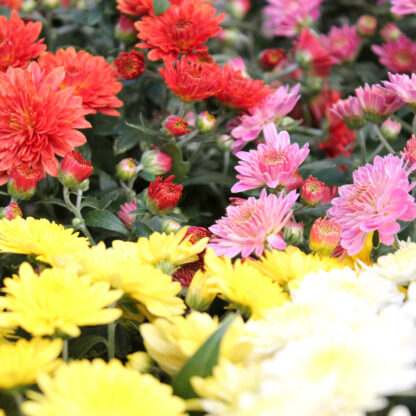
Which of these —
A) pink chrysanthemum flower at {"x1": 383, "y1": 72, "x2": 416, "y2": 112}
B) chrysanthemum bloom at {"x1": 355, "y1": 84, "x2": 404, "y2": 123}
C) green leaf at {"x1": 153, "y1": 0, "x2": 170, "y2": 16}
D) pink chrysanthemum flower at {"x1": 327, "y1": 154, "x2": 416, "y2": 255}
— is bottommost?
pink chrysanthemum flower at {"x1": 327, "y1": 154, "x2": 416, "y2": 255}

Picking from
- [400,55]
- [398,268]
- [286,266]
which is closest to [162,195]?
[286,266]

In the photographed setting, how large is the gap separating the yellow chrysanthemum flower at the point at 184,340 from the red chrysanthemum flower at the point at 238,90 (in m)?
0.44

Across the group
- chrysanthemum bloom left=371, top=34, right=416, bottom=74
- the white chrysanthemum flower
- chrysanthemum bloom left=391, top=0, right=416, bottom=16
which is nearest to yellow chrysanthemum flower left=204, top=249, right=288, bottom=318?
the white chrysanthemum flower

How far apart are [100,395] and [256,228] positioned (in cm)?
32

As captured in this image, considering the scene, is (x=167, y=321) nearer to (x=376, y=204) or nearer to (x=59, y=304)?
(x=59, y=304)

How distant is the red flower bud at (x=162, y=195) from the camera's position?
752 mm

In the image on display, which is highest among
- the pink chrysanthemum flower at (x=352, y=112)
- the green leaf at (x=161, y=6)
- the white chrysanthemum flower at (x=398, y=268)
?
the green leaf at (x=161, y=6)

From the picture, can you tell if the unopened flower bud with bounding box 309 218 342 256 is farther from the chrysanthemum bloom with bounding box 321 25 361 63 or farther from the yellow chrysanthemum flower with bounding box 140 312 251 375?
the chrysanthemum bloom with bounding box 321 25 361 63

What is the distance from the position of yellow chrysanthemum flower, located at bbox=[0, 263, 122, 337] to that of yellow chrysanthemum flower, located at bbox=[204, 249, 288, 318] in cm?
11

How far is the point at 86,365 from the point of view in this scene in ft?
1.41

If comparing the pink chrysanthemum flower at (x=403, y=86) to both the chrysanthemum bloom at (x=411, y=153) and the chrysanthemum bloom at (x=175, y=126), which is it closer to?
the chrysanthemum bloom at (x=411, y=153)

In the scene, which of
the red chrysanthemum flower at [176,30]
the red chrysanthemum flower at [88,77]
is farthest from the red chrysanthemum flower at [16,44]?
the red chrysanthemum flower at [176,30]

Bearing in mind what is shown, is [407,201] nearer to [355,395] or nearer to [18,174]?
[355,395]

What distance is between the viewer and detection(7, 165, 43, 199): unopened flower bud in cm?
76
